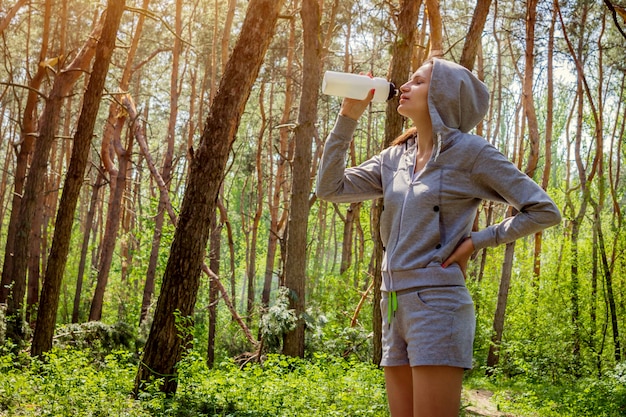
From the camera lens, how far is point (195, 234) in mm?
5523

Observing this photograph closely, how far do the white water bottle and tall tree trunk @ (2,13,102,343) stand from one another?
8542mm

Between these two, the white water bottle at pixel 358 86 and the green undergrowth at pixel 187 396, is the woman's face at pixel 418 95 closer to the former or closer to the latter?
the white water bottle at pixel 358 86

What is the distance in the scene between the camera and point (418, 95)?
7.82ft

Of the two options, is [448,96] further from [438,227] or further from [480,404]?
[480,404]

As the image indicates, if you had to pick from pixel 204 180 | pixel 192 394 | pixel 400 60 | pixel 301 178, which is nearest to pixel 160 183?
pixel 301 178

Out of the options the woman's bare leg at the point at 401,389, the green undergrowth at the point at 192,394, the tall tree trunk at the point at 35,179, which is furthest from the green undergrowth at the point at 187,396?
the tall tree trunk at the point at 35,179

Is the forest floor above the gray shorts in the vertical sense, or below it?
below

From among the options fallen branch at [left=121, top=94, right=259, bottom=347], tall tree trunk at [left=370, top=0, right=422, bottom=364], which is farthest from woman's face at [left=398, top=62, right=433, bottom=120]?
fallen branch at [left=121, top=94, right=259, bottom=347]

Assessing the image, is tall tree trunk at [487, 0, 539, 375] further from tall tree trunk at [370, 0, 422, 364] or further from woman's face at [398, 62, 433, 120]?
woman's face at [398, 62, 433, 120]

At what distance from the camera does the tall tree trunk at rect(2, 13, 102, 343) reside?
10197 mm

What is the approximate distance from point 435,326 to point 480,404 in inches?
335

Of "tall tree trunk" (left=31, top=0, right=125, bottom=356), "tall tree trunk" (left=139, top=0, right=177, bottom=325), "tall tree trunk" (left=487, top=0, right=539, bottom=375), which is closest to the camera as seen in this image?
"tall tree trunk" (left=31, top=0, right=125, bottom=356)

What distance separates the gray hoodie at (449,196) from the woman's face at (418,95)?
39 millimetres

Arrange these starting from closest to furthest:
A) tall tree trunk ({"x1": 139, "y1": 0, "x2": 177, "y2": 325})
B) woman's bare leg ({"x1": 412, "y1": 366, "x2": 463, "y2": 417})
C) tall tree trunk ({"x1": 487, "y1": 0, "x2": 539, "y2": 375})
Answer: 1. woman's bare leg ({"x1": 412, "y1": 366, "x2": 463, "y2": 417})
2. tall tree trunk ({"x1": 487, "y1": 0, "x2": 539, "y2": 375})
3. tall tree trunk ({"x1": 139, "y1": 0, "x2": 177, "y2": 325})
